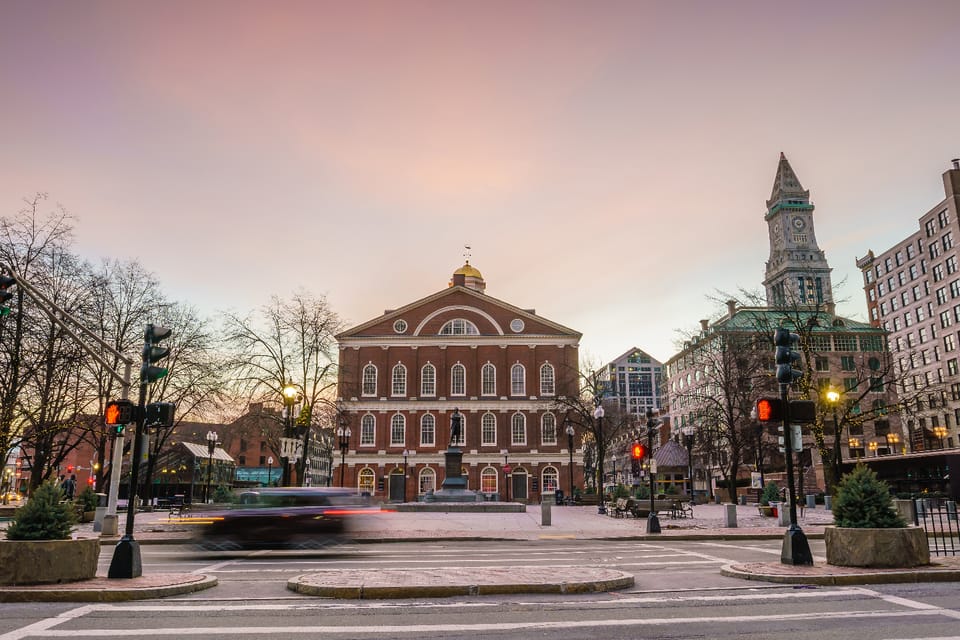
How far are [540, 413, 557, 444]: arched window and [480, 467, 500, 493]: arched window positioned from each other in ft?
17.4

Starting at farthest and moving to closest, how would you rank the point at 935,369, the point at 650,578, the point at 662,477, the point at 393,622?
the point at 662,477 < the point at 935,369 < the point at 650,578 < the point at 393,622

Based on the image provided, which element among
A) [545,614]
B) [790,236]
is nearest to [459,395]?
[545,614]

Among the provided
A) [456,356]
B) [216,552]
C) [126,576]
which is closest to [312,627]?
[126,576]

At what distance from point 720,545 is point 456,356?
163ft

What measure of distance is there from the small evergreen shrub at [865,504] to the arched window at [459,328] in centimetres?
5733

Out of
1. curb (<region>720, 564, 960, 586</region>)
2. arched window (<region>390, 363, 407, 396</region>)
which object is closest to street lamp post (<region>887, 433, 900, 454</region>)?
arched window (<region>390, 363, 407, 396</region>)

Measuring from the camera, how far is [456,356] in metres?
68.2

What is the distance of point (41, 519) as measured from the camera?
33.6 feet

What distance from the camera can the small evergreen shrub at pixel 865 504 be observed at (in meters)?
11.3

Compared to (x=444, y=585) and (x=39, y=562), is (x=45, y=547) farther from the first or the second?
(x=444, y=585)

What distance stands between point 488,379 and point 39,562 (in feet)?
191

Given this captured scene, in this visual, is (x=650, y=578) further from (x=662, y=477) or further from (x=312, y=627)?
(x=662, y=477)

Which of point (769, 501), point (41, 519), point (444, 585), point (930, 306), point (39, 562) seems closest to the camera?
point (444, 585)

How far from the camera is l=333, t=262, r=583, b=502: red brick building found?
2559 inches
